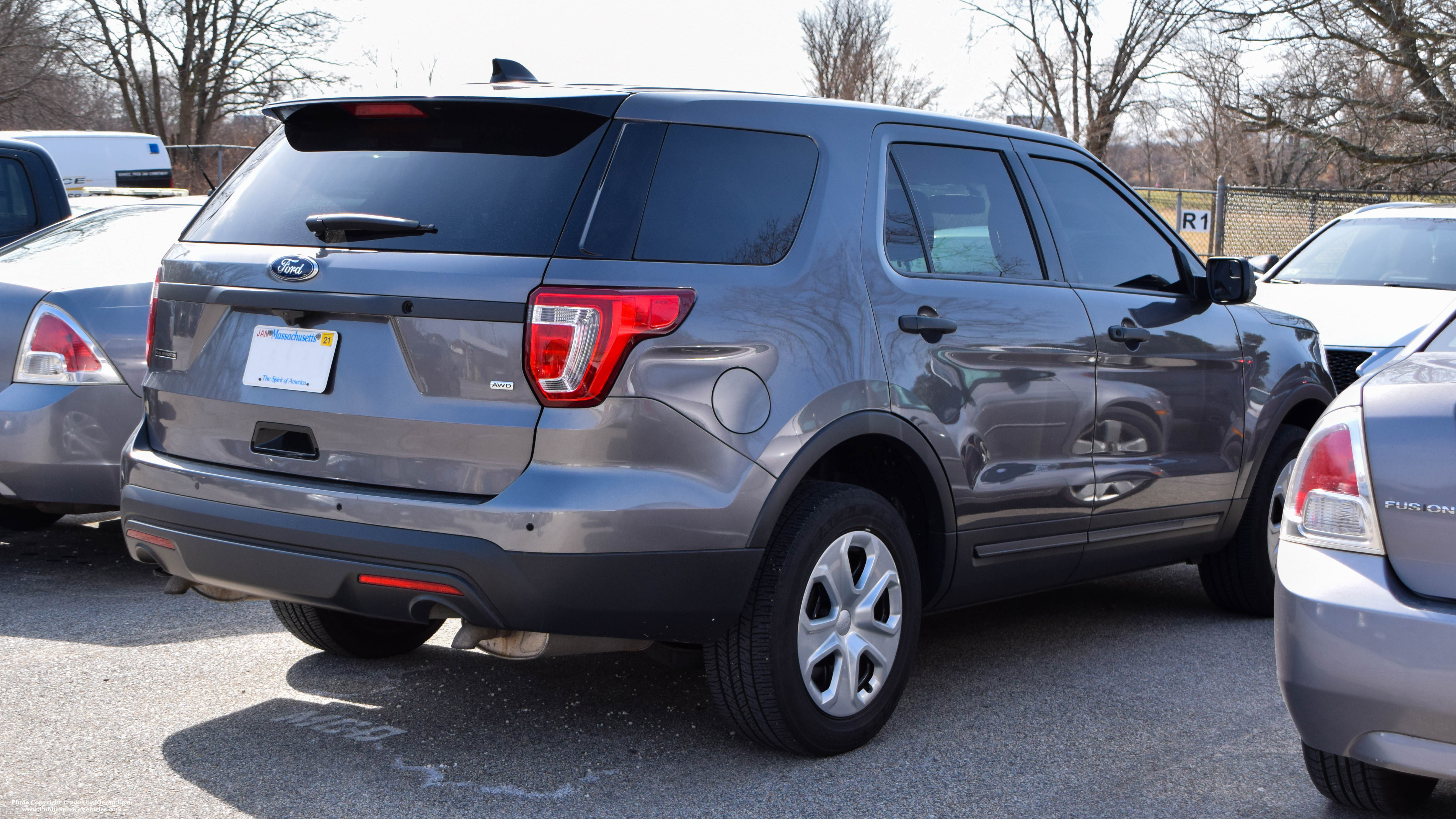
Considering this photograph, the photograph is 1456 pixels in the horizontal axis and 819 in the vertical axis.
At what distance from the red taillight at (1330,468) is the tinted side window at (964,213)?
1.27 m

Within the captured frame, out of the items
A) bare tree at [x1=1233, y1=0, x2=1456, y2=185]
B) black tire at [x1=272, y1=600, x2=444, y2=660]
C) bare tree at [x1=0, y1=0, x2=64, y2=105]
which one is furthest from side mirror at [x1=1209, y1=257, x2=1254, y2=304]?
bare tree at [x1=0, y1=0, x2=64, y2=105]

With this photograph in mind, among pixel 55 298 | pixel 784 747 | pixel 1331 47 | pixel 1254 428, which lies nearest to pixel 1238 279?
pixel 1254 428

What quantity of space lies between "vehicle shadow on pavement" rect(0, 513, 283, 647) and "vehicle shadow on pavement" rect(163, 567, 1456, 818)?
2.38ft

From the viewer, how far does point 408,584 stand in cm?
318

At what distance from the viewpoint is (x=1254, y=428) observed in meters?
5.25

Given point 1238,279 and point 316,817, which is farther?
point 1238,279

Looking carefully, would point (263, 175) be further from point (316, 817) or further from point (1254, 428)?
point (1254, 428)

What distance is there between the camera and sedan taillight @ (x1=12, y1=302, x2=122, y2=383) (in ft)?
18.0

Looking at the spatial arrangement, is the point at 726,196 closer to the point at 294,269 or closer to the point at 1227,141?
the point at 294,269

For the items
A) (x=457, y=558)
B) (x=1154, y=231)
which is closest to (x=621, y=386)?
(x=457, y=558)

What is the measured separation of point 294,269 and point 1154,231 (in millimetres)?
3154

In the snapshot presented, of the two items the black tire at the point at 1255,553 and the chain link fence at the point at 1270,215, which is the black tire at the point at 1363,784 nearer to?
the black tire at the point at 1255,553

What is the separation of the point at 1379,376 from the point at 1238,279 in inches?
75.5

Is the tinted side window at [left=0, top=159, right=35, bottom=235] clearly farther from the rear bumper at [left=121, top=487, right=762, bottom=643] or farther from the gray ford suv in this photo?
the rear bumper at [left=121, top=487, right=762, bottom=643]
